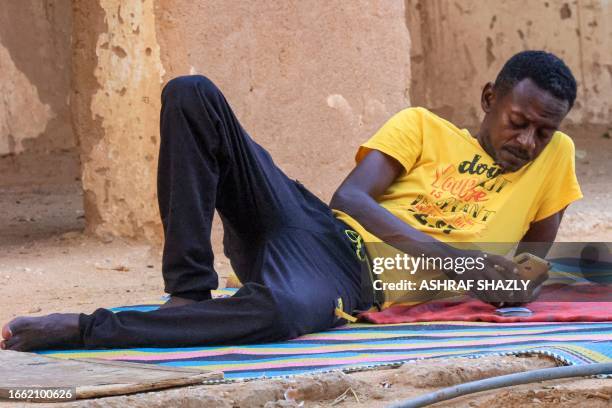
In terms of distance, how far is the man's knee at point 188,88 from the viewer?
3.17 meters

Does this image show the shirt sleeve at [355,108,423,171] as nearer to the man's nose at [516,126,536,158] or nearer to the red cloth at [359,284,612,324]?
the man's nose at [516,126,536,158]

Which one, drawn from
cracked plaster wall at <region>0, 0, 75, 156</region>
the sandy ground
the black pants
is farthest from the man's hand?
cracked plaster wall at <region>0, 0, 75, 156</region>

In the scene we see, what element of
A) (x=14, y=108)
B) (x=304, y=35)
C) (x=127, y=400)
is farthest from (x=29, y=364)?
(x=14, y=108)

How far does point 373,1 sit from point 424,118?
2.06 meters

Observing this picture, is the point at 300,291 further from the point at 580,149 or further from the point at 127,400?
the point at 580,149

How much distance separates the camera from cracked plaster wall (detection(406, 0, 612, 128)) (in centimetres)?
942

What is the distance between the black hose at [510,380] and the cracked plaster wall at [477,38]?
6683 mm

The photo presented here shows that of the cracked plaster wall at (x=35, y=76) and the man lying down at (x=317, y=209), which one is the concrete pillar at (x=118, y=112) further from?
the cracked plaster wall at (x=35, y=76)

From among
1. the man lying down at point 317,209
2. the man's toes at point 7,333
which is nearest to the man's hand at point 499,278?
the man lying down at point 317,209

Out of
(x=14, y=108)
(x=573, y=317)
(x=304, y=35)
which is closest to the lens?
(x=573, y=317)

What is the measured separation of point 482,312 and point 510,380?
90 centimetres

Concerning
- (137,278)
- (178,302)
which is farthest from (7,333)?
(137,278)

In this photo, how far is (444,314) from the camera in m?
3.65

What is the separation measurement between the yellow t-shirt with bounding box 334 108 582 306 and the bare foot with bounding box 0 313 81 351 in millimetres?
938
